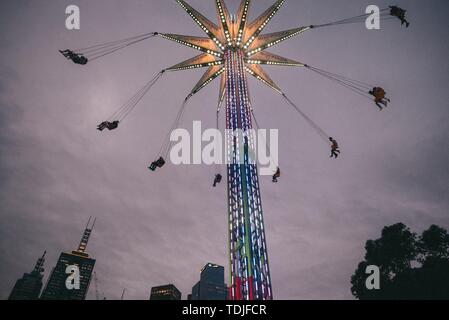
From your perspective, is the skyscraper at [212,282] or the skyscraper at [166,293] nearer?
the skyscraper at [166,293]

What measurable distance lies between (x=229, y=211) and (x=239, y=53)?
32.9 ft

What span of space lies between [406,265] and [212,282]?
7085 inches

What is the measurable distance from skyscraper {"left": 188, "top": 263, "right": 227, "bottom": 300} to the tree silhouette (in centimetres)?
16846

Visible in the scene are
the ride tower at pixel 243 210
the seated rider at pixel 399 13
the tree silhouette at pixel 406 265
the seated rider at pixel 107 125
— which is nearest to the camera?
the ride tower at pixel 243 210

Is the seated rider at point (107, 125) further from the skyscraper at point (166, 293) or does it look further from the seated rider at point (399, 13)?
the skyscraper at point (166, 293)

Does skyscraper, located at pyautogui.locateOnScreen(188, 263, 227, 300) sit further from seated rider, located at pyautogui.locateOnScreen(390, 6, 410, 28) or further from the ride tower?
seated rider, located at pyautogui.locateOnScreen(390, 6, 410, 28)

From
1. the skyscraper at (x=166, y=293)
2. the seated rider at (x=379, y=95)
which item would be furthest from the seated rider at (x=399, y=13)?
the skyscraper at (x=166, y=293)

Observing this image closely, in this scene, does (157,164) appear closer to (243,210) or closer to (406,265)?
(243,210)

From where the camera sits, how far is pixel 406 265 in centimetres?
Answer: 2709

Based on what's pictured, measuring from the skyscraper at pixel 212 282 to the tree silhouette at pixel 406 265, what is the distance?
16846cm

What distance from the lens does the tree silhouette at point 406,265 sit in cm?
2370

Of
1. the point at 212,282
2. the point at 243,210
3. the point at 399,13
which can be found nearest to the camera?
the point at 243,210

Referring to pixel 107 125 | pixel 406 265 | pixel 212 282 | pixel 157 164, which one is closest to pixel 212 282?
pixel 212 282
